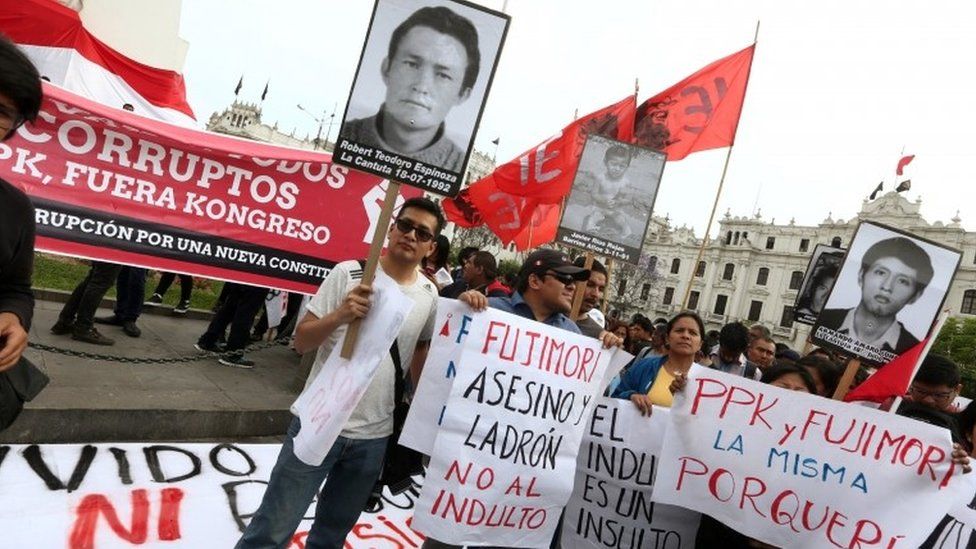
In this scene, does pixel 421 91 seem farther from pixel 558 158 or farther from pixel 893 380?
pixel 558 158

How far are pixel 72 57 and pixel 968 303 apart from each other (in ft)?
203

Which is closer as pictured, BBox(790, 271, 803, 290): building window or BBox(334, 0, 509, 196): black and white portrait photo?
BBox(334, 0, 509, 196): black and white portrait photo

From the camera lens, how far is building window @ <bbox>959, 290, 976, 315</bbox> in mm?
48375

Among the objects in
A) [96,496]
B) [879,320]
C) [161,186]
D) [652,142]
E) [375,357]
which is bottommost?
[96,496]

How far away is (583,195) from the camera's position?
5504mm

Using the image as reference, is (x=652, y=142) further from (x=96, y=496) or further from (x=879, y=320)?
(x=96, y=496)

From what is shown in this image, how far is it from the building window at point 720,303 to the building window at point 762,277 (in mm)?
3440

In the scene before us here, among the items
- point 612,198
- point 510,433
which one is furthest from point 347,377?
point 612,198

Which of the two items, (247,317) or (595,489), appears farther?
(247,317)

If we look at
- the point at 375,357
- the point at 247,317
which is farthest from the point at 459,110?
the point at 247,317

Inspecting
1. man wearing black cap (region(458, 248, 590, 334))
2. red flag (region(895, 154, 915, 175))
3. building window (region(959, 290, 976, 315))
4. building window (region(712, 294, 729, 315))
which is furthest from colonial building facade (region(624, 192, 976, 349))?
man wearing black cap (region(458, 248, 590, 334))

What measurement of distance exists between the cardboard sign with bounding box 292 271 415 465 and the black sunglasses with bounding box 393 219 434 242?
224 mm

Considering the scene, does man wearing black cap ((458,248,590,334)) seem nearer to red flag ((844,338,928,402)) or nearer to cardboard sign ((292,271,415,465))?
cardboard sign ((292,271,415,465))

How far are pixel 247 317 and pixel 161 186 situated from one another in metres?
1.48
